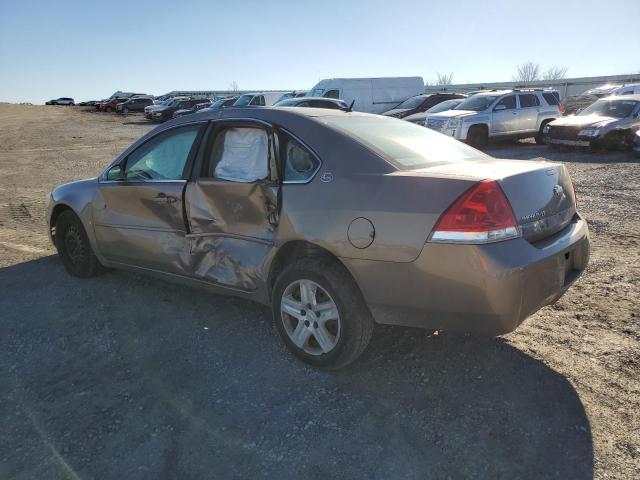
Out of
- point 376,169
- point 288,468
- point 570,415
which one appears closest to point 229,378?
point 288,468

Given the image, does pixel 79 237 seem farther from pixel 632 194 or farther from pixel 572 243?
pixel 632 194

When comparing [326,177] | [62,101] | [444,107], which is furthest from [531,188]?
[62,101]

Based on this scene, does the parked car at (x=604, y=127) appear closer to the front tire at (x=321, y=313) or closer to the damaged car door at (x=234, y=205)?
the damaged car door at (x=234, y=205)

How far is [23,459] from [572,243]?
3256 millimetres

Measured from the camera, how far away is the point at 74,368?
342 cm

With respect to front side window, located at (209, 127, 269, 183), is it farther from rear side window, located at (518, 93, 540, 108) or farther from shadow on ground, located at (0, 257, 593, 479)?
rear side window, located at (518, 93, 540, 108)

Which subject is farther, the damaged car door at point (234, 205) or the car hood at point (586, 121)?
the car hood at point (586, 121)

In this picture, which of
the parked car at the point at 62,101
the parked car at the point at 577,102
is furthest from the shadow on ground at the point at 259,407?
the parked car at the point at 62,101

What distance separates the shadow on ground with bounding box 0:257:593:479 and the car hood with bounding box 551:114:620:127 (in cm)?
1241

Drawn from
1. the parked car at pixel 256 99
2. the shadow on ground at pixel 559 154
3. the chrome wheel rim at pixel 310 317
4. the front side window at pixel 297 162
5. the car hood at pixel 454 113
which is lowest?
the shadow on ground at pixel 559 154

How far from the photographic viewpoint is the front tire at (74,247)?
4.98 m

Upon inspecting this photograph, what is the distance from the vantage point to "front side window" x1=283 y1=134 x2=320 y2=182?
3268 millimetres

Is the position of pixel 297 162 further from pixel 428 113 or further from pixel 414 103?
pixel 414 103

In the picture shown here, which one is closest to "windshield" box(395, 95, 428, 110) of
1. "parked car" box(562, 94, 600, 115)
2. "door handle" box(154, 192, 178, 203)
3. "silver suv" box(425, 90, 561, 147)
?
"silver suv" box(425, 90, 561, 147)
